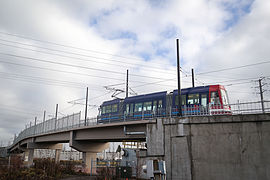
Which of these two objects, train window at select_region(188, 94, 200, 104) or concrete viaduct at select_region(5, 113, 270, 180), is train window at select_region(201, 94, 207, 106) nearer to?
train window at select_region(188, 94, 200, 104)

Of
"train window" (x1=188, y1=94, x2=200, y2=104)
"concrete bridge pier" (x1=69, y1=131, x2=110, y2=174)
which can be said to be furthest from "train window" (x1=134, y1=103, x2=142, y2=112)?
"concrete bridge pier" (x1=69, y1=131, x2=110, y2=174)

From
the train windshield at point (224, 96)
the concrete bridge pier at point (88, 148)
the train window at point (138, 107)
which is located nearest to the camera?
the train windshield at point (224, 96)

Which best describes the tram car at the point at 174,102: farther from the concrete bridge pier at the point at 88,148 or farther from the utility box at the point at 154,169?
the utility box at the point at 154,169

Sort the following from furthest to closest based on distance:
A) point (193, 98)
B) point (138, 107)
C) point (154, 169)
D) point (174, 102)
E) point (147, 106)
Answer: point (138, 107) → point (147, 106) → point (174, 102) → point (193, 98) → point (154, 169)

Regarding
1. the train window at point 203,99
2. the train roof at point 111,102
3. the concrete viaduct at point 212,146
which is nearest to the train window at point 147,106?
the train roof at point 111,102

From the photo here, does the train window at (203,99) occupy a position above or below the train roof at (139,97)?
below

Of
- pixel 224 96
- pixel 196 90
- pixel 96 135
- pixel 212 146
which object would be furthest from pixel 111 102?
pixel 212 146

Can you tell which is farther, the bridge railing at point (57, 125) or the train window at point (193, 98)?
the bridge railing at point (57, 125)

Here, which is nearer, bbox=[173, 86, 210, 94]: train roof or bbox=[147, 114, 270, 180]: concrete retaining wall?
bbox=[147, 114, 270, 180]: concrete retaining wall

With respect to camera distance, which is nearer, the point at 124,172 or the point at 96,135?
the point at 124,172

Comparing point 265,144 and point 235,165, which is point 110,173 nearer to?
point 235,165

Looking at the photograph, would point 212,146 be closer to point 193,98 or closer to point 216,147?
point 216,147

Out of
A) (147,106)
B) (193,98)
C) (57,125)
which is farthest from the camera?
(57,125)

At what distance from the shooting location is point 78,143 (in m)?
27.6
